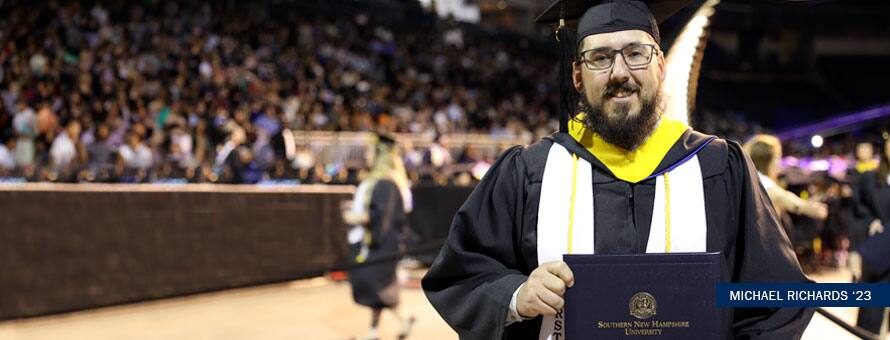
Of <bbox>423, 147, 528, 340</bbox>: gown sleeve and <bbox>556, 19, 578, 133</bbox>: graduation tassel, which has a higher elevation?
<bbox>556, 19, 578, 133</bbox>: graduation tassel

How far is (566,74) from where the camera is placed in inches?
100

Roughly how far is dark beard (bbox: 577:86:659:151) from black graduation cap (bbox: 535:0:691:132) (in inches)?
7.2

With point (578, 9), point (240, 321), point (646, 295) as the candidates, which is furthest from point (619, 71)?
point (240, 321)

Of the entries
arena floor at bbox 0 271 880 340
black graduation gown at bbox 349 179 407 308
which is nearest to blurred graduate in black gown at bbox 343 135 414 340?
black graduation gown at bbox 349 179 407 308

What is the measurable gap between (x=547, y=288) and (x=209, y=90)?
38.8 feet

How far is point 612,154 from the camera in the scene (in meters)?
2.14

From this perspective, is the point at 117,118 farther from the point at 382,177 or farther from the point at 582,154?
the point at 582,154

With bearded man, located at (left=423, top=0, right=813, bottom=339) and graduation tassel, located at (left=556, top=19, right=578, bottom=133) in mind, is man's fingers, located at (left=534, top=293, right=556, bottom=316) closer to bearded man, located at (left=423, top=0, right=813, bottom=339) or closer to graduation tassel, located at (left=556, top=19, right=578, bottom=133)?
bearded man, located at (left=423, top=0, right=813, bottom=339)

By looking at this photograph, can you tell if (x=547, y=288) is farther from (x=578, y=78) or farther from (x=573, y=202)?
(x=578, y=78)

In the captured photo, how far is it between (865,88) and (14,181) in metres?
26.3

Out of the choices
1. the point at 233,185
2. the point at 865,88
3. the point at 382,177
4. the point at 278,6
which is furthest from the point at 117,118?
the point at 865,88

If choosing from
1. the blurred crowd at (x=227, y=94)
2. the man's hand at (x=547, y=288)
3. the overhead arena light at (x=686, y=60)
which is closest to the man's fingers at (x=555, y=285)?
the man's hand at (x=547, y=288)

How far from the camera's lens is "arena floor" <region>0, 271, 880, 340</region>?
24.5 feet

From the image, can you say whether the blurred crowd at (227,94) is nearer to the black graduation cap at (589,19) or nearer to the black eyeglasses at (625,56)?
the black graduation cap at (589,19)
